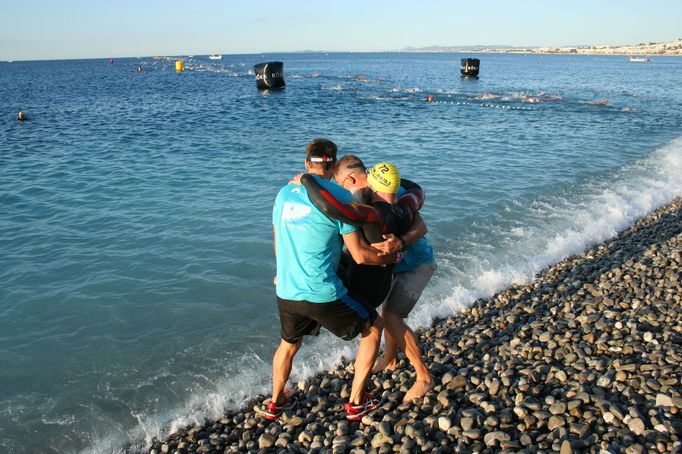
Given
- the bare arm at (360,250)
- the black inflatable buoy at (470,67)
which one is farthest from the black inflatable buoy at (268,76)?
the bare arm at (360,250)

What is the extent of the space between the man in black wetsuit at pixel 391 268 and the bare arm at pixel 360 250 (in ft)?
0.41

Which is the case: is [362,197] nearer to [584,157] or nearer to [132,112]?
[584,157]

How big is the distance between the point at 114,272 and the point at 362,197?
21.2 ft

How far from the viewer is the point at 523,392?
4.54 metres

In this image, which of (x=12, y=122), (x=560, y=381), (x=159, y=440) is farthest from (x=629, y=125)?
(x=12, y=122)

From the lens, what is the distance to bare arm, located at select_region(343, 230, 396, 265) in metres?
3.72

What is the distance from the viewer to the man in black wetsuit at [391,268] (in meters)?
3.97

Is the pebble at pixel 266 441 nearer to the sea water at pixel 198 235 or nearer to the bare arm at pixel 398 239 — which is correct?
the sea water at pixel 198 235

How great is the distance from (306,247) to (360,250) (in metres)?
0.42

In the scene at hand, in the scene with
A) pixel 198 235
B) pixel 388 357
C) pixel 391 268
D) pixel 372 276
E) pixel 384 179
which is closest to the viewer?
pixel 384 179

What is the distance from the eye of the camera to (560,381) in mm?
4664

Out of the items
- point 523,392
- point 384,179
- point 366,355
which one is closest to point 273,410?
point 366,355

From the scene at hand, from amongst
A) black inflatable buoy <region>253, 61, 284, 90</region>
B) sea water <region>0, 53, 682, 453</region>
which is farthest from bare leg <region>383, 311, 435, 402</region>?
black inflatable buoy <region>253, 61, 284, 90</region>

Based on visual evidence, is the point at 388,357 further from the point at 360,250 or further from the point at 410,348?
the point at 360,250
